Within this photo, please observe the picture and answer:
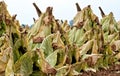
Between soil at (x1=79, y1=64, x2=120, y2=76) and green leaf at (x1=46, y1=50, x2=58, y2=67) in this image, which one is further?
soil at (x1=79, y1=64, x2=120, y2=76)

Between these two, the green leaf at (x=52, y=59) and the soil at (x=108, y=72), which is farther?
the soil at (x=108, y=72)

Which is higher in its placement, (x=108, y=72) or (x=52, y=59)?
(x=52, y=59)

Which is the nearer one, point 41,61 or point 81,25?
point 41,61

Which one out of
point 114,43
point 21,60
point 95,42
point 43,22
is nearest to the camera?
point 21,60

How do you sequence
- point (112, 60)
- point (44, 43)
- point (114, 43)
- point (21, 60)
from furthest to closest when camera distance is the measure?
point (114, 43) < point (112, 60) < point (44, 43) < point (21, 60)

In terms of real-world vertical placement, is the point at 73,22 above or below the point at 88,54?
above

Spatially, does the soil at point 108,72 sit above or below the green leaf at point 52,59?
below

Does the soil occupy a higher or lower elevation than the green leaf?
lower

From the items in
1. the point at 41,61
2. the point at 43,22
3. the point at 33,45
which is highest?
the point at 43,22

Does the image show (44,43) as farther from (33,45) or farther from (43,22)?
(43,22)

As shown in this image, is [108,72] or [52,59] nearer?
[52,59]

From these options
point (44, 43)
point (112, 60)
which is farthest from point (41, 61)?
point (112, 60)
